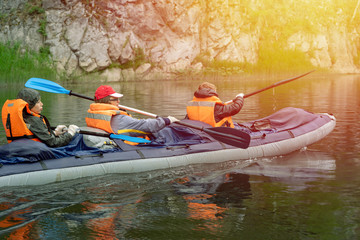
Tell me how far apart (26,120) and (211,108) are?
2739mm

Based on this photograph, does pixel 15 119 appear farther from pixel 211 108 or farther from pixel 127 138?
pixel 211 108

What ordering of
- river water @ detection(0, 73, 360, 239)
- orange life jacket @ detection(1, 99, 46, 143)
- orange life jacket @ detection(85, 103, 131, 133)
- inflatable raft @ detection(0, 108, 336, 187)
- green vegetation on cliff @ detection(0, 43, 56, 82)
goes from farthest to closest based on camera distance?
green vegetation on cliff @ detection(0, 43, 56, 82) < orange life jacket @ detection(85, 103, 131, 133) < inflatable raft @ detection(0, 108, 336, 187) < orange life jacket @ detection(1, 99, 46, 143) < river water @ detection(0, 73, 360, 239)

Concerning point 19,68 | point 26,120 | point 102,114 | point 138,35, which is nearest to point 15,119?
point 26,120

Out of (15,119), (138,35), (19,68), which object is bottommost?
(15,119)

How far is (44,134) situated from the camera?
5.16 metres

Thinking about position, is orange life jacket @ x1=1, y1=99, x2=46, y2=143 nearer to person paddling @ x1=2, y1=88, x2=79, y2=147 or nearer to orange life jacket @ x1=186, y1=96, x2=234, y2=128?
person paddling @ x1=2, y1=88, x2=79, y2=147

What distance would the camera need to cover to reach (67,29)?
93.0 feet

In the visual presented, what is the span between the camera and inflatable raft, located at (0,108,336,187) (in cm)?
498

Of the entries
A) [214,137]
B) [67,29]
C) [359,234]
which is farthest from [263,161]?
[67,29]

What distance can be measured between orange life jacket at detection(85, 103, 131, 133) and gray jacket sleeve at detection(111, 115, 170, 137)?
8cm

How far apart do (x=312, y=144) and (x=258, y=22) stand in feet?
108

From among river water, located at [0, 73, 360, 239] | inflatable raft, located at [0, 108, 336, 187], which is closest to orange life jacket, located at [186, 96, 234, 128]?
inflatable raft, located at [0, 108, 336, 187]

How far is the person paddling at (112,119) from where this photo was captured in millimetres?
5688

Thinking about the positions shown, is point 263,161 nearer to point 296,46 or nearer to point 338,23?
point 296,46
